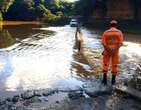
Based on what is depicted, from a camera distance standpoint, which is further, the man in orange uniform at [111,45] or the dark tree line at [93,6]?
the dark tree line at [93,6]

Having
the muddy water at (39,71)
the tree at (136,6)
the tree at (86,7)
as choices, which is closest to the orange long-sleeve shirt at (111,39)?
the muddy water at (39,71)

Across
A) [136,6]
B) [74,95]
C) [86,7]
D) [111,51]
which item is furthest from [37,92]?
[86,7]

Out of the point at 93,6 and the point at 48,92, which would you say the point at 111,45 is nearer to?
the point at 48,92

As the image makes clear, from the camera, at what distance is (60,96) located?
9594 mm

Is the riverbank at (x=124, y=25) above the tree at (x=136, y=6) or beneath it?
beneath

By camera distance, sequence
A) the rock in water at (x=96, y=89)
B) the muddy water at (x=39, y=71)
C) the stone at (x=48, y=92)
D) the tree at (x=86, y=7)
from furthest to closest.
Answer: the tree at (x=86, y=7) < the muddy water at (x=39, y=71) < the stone at (x=48, y=92) < the rock in water at (x=96, y=89)

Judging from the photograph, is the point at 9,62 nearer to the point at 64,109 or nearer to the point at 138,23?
the point at 64,109

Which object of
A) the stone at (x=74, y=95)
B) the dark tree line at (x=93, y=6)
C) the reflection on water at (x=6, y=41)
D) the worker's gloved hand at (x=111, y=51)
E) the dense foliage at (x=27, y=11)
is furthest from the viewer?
the dense foliage at (x=27, y=11)

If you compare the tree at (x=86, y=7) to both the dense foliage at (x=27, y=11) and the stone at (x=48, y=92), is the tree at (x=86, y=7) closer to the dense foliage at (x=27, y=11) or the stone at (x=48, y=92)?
the dense foliage at (x=27, y=11)

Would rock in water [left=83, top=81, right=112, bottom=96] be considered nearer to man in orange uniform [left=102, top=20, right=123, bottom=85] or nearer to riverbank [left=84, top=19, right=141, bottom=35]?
man in orange uniform [left=102, top=20, right=123, bottom=85]

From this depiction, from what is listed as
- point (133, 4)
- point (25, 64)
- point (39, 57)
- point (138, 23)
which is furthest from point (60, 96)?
point (133, 4)

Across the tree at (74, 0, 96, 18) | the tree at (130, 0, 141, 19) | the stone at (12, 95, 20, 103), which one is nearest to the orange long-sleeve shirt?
the stone at (12, 95, 20, 103)

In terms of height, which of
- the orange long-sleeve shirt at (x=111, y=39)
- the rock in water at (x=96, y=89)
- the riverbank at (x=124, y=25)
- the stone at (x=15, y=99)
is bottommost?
the riverbank at (x=124, y=25)

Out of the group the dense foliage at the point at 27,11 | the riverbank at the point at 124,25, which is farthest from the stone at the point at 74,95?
the dense foliage at the point at 27,11
